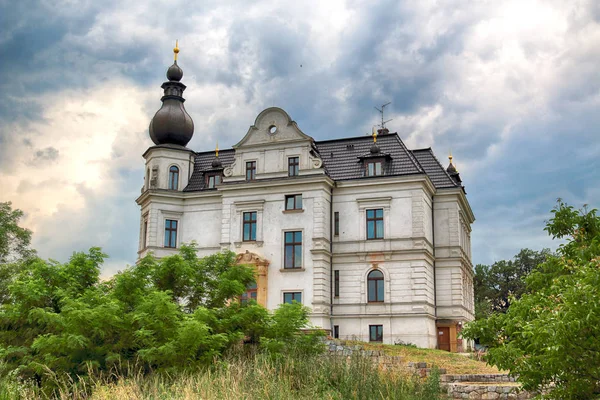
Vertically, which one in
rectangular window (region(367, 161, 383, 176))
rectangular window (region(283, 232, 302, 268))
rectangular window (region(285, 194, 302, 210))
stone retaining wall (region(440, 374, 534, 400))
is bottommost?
stone retaining wall (region(440, 374, 534, 400))

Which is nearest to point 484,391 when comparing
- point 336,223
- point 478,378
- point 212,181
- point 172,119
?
point 478,378

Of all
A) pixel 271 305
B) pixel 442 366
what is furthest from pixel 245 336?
pixel 271 305

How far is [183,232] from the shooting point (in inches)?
1582

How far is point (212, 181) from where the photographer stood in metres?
40.7

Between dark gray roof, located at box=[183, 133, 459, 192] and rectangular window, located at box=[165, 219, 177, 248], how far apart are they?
2.23 m

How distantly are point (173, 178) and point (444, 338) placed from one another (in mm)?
18899

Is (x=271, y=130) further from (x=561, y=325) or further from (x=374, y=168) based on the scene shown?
(x=561, y=325)

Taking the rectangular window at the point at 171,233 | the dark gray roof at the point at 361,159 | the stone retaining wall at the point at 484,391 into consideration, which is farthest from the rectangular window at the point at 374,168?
the stone retaining wall at the point at 484,391

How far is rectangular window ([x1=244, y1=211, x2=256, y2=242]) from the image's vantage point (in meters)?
37.3

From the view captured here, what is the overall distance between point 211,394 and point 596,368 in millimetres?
6863

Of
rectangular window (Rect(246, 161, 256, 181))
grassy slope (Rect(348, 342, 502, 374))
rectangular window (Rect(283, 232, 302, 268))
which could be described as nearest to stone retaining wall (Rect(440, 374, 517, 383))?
grassy slope (Rect(348, 342, 502, 374))

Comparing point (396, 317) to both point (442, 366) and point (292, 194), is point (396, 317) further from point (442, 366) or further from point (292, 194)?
point (442, 366)

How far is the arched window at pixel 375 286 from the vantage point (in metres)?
35.6

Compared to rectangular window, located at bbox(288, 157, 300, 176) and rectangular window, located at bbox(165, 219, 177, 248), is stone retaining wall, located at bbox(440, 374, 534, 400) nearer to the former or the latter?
rectangular window, located at bbox(288, 157, 300, 176)
